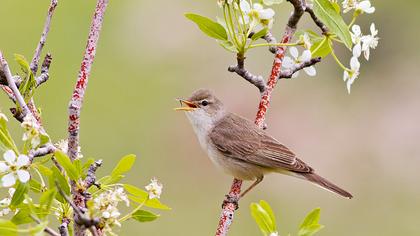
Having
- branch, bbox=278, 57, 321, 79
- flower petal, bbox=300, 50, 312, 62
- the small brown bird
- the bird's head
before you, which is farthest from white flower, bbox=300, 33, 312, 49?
the bird's head

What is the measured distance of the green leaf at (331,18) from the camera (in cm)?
208

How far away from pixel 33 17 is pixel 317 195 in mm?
4390

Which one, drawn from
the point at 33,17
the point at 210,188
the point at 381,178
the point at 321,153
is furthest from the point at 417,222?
the point at 33,17

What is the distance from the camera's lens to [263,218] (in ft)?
6.39

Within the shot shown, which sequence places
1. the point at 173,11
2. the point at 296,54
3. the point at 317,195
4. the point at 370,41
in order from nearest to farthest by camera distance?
the point at 370,41 < the point at 296,54 < the point at 317,195 < the point at 173,11

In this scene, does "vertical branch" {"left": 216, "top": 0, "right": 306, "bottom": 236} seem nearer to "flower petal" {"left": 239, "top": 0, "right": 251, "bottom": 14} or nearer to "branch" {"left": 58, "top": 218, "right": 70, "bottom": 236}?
"flower petal" {"left": 239, "top": 0, "right": 251, "bottom": 14}

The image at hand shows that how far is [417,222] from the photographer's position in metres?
7.92

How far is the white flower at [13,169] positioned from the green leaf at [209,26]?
2.22ft

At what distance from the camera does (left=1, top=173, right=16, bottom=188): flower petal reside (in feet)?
5.59

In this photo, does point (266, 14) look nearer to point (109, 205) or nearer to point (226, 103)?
point (109, 205)

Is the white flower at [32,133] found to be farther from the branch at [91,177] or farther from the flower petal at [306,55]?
the flower petal at [306,55]

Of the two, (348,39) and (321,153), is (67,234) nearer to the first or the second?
(348,39)

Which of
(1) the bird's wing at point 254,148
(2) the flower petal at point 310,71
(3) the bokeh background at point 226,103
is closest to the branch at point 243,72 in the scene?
(2) the flower petal at point 310,71

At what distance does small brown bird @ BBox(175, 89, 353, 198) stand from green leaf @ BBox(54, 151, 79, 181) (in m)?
2.07
